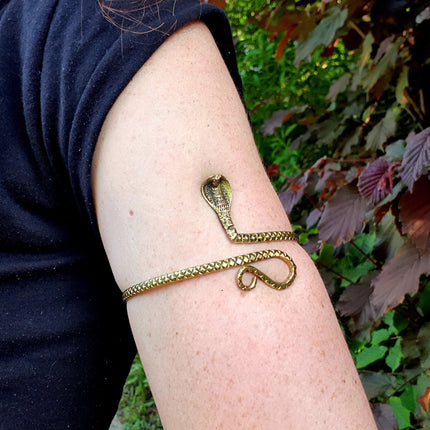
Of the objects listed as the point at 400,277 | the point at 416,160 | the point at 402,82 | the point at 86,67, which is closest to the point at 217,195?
the point at 86,67

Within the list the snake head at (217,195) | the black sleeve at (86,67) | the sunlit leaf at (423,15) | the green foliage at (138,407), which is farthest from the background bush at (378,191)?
the green foliage at (138,407)

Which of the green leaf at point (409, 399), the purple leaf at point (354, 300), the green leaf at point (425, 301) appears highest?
the green leaf at point (425, 301)

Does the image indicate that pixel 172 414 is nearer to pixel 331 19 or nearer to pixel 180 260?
pixel 180 260

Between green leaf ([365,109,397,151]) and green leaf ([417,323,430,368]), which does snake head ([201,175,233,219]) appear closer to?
green leaf ([417,323,430,368])

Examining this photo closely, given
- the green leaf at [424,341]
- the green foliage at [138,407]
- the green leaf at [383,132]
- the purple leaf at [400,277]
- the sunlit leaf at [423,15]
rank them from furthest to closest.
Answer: the green foliage at [138,407] < the green leaf at [383,132] < the green leaf at [424,341] < the sunlit leaf at [423,15] < the purple leaf at [400,277]

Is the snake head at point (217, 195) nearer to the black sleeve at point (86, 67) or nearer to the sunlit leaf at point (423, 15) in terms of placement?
the black sleeve at point (86, 67)
